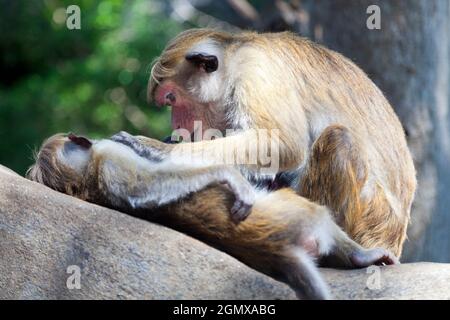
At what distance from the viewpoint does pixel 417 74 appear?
34.5 ft

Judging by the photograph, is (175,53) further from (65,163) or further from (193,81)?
(65,163)

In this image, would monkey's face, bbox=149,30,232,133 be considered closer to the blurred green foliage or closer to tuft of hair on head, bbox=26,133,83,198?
tuft of hair on head, bbox=26,133,83,198

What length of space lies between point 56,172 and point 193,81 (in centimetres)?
155

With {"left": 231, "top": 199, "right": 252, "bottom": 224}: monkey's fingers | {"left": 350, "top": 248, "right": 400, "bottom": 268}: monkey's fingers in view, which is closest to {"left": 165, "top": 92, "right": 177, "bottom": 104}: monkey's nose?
{"left": 231, "top": 199, "right": 252, "bottom": 224}: monkey's fingers

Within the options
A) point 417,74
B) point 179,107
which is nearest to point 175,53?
point 179,107

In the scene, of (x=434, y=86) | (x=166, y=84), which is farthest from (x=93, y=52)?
(x=166, y=84)

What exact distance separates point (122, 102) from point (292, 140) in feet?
34.9

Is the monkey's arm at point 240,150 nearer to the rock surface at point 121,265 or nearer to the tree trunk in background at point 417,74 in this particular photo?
the rock surface at point 121,265

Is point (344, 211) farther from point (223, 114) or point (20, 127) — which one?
point (20, 127)

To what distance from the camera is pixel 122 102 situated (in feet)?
57.0

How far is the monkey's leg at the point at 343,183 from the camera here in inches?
265

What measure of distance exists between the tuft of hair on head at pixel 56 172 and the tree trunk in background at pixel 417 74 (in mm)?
4928

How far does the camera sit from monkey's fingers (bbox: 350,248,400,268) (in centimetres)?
637
